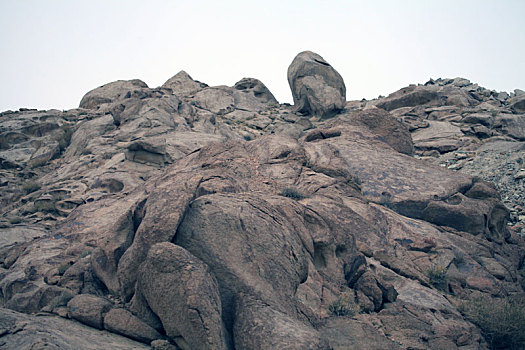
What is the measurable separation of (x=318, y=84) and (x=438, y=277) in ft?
91.3

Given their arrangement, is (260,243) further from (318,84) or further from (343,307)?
(318,84)

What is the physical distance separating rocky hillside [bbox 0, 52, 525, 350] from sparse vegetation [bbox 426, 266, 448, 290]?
0.03m

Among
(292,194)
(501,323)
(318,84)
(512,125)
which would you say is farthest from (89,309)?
(318,84)

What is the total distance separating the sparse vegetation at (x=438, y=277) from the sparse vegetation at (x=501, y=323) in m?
1.18

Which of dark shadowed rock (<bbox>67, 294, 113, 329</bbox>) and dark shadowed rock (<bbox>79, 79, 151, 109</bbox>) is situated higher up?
dark shadowed rock (<bbox>79, 79, 151, 109</bbox>)

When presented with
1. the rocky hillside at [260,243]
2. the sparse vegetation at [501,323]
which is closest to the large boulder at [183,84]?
the rocky hillside at [260,243]

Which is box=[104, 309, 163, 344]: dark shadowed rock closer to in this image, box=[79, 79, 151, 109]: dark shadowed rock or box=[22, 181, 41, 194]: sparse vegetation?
box=[22, 181, 41, 194]: sparse vegetation

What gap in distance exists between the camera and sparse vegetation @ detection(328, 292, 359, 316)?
7.91 metres

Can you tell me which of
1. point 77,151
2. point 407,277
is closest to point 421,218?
point 407,277

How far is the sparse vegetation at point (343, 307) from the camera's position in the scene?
311 inches

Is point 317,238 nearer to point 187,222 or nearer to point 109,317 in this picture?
point 187,222

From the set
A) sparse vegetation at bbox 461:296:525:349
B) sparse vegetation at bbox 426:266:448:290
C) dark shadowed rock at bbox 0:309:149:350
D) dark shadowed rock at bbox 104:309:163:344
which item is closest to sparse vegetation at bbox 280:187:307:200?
sparse vegetation at bbox 426:266:448:290

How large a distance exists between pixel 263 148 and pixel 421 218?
18.3 ft

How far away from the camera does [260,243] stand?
24.8 ft
